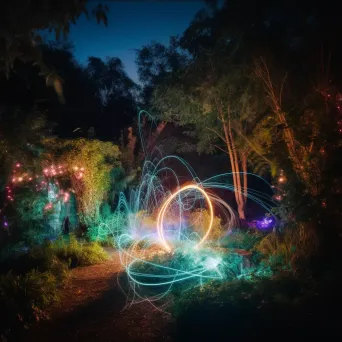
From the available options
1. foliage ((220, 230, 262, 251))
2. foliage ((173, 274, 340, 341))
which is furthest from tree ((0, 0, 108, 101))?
foliage ((220, 230, 262, 251))

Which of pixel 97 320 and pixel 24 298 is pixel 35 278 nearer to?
pixel 24 298

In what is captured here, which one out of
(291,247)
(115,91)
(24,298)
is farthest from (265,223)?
(115,91)

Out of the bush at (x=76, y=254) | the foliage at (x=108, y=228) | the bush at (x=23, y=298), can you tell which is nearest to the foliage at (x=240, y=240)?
the bush at (x=76, y=254)

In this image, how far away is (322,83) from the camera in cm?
708

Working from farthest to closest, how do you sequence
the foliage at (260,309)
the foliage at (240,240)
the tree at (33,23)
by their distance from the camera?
1. the foliage at (240,240)
2. the foliage at (260,309)
3. the tree at (33,23)

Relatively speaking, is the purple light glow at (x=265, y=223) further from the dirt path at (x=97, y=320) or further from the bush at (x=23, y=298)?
the bush at (x=23, y=298)

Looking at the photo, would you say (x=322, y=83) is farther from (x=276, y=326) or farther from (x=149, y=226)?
(x=149, y=226)

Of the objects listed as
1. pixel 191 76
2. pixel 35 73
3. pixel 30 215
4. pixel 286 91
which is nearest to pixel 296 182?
pixel 286 91

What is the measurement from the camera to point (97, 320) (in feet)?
19.7

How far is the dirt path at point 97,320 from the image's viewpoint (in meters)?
5.39

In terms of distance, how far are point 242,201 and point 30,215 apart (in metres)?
8.22

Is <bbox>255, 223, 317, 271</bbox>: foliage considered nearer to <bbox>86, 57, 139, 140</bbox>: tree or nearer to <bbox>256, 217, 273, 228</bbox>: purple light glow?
<bbox>256, 217, 273, 228</bbox>: purple light glow

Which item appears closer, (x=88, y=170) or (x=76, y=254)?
(x=76, y=254)

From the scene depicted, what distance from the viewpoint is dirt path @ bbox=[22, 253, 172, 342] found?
5395 mm
